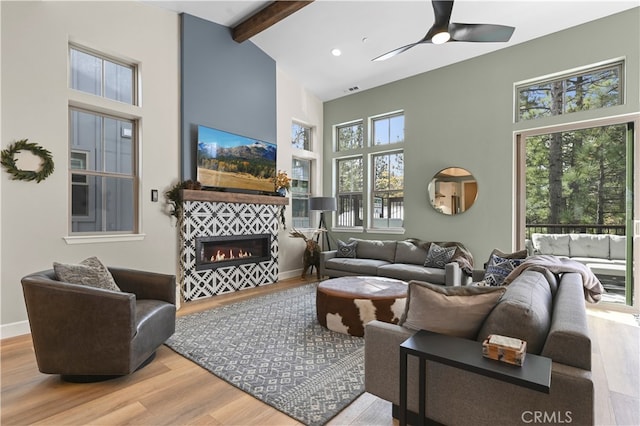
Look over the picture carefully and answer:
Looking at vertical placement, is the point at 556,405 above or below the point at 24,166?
below

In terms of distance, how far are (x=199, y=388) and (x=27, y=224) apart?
2.70m

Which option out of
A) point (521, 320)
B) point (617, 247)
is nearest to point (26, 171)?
point (521, 320)

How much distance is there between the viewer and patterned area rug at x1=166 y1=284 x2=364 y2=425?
221 centimetres

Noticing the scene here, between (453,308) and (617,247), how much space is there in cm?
407

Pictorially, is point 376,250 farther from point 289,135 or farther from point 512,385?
point 512,385

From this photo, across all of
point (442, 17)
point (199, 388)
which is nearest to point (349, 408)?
point (199, 388)

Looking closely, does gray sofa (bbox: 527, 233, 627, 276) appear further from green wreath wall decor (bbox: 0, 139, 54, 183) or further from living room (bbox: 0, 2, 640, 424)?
green wreath wall decor (bbox: 0, 139, 54, 183)

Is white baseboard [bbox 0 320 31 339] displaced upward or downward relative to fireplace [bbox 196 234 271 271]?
downward

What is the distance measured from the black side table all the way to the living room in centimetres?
389

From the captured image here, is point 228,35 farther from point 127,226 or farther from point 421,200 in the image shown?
point 421,200

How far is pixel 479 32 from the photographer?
3252 mm

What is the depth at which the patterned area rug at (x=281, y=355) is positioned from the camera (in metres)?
2.21

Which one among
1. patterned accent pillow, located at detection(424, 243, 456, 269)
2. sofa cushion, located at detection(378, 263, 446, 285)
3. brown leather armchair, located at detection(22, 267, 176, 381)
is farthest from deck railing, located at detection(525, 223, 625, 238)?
brown leather armchair, located at detection(22, 267, 176, 381)

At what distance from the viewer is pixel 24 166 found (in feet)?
11.1
